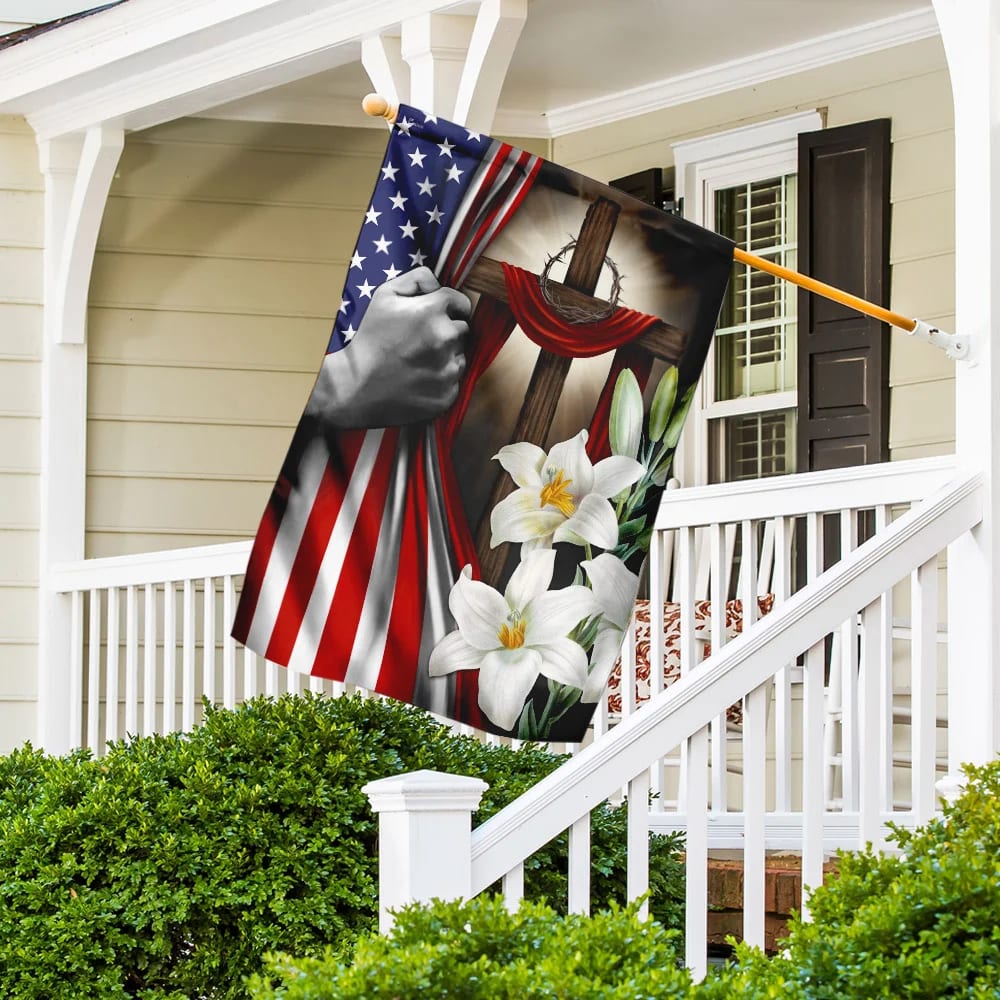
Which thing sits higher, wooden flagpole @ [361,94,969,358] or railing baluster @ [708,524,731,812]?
wooden flagpole @ [361,94,969,358]

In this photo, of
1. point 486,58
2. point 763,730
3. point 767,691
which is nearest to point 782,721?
point 767,691

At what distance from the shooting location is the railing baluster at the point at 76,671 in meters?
6.61

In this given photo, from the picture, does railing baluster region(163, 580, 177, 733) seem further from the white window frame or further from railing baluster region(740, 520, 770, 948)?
railing baluster region(740, 520, 770, 948)

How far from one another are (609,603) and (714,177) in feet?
11.7

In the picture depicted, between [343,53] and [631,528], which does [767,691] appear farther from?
[343,53]

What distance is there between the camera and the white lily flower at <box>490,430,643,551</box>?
3.59 metres

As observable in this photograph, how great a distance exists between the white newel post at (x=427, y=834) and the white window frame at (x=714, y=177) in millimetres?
3685

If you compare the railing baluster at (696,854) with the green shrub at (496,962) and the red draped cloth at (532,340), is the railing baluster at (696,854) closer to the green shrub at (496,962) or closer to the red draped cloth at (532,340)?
the red draped cloth at (532,340)

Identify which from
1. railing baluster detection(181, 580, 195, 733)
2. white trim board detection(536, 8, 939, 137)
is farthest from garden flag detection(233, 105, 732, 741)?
white trim board detection(536, 8, 939, 137)

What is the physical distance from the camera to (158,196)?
23.3ft

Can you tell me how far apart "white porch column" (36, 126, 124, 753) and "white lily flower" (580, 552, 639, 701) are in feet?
11.9

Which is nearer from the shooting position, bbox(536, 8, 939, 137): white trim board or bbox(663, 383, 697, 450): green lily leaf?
bbox(663, 383, 697, 450): green lily leaf

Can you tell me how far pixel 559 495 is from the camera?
362cm

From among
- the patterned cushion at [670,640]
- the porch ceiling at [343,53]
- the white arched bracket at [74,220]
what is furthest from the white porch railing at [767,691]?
the porch ceiling at [343,53]
